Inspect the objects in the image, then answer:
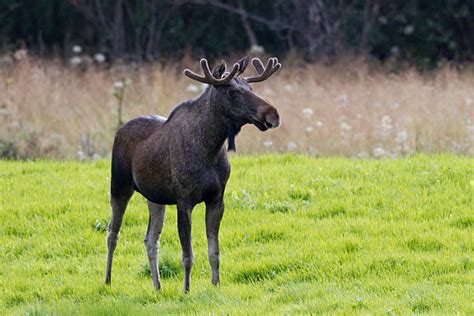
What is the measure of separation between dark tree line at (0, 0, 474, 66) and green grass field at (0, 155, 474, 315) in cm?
1326

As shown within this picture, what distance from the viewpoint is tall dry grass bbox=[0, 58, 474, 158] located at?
14.4 metres

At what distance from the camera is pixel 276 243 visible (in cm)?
987

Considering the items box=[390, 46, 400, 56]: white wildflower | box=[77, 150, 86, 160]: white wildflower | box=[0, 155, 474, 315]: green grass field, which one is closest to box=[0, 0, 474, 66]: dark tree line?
box=[390, 46, 400, 56]: white wildflower

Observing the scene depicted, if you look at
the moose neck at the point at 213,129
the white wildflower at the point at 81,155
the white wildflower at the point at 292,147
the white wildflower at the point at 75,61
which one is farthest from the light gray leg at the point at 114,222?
the white wildflower at the point at 75,61

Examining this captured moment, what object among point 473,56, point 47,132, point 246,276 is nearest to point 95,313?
point 246,276

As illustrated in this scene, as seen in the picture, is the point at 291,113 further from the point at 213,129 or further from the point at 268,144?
the point at 213,129

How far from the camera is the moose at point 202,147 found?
7754mm

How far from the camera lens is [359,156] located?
14.1m

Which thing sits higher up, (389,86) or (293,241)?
(389,86)

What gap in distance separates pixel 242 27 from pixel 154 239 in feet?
66.5

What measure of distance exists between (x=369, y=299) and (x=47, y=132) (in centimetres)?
883

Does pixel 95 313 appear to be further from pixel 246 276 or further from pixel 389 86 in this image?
pixel 389 86

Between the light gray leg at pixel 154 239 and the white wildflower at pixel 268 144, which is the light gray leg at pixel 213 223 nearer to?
the light gray leg at pixel 154 239

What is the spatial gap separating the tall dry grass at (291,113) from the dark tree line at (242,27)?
7.41 m
